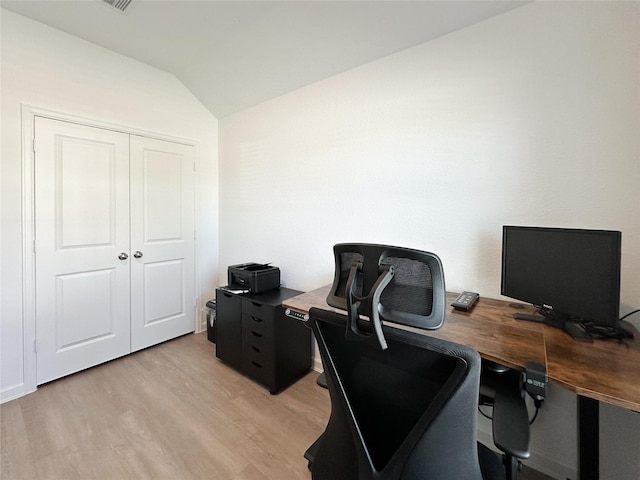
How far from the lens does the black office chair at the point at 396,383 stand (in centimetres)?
68

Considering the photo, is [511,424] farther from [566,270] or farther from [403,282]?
[566,270]

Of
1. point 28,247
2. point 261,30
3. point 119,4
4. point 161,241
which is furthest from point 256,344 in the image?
point 119,4

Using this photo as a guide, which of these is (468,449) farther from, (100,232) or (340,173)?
(100,232)

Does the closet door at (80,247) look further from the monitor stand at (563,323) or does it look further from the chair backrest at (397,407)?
the monitor stand at (563,323)

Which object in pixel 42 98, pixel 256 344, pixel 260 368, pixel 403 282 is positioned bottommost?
pixel 260 368

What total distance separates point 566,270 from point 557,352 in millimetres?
394

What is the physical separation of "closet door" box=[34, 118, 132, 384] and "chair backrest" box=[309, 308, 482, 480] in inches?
98.8

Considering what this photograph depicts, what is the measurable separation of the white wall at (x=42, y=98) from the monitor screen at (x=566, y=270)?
3.21m

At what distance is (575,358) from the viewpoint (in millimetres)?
958

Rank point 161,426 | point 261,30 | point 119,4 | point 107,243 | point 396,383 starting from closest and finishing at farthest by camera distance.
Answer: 1. point 396,383
2. point 161,426
3. point 119,4
4. point 261,30
5. point 107,243

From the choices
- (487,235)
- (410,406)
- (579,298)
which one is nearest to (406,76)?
(487,235)

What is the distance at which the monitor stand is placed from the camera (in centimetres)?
110

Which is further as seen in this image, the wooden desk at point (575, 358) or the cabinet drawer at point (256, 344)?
the cabinet drawer at point (256, 344)

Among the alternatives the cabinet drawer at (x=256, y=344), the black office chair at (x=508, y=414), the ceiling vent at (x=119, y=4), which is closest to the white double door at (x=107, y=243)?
the ceiling vent at (x=119, y=4)
